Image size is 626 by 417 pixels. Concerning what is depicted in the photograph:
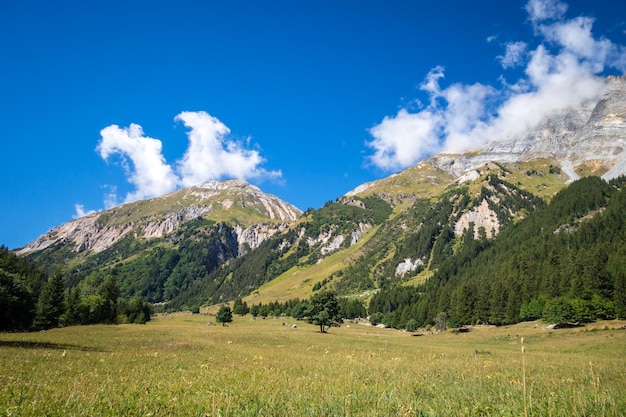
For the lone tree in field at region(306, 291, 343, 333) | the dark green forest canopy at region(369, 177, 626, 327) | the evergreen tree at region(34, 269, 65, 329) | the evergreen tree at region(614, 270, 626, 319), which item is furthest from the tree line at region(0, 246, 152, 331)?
the evergreen tree at region(614, 270, 626, 319)

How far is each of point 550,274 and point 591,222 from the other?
66921 millimetres

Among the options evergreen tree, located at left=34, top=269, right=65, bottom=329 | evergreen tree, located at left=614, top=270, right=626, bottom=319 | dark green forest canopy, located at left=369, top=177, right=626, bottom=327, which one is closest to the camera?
evergreen tree, located at left=34, top=269, right=65, bottom=329

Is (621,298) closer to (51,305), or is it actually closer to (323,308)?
(323,308)

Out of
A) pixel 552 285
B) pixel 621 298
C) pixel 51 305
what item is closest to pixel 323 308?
pixel 51 305

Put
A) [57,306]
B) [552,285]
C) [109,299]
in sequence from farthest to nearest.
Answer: [552,285]
[109,299]
[57,306]

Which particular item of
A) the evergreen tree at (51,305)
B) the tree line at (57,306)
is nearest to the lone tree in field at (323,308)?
the tree line at (57,306)

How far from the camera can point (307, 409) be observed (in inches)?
284

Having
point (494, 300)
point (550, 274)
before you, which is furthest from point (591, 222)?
point (494, 300)

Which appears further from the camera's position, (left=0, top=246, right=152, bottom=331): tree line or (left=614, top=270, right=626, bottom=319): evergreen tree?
(left=614, top=270, right=626, bottom=319): evergreen tree

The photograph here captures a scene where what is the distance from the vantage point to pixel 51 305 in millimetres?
78312

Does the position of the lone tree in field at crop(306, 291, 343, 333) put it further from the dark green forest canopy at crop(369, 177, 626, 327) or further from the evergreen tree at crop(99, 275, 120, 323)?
the evergreen tree at crop(99, 275, 120, 323)

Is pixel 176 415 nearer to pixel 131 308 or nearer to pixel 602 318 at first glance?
pixel 602 318

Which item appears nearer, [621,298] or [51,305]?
[621,298]

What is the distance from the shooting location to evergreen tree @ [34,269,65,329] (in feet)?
250
